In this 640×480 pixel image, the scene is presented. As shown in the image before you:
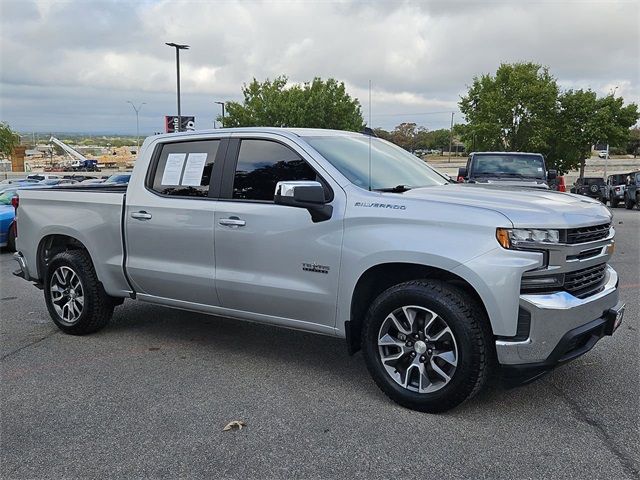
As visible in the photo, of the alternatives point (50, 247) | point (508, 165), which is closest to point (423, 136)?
point (508, 165)

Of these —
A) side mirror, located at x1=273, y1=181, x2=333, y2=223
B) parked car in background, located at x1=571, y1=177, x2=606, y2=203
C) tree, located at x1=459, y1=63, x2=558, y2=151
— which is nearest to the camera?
side mirror, located at x1=273, y1=181, x2=333, y2=223

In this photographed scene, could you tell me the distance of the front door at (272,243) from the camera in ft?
13.8

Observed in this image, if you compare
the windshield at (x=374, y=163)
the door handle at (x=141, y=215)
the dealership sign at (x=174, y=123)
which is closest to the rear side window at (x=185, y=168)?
the door handle at (x=141, y=215)

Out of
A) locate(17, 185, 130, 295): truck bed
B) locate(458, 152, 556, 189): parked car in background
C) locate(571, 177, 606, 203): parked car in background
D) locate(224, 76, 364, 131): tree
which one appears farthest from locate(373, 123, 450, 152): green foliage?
locate(17, 185, 130, 295): truck bed

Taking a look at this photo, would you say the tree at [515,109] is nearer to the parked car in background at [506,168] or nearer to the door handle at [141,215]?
the parked car in background at [506,168]

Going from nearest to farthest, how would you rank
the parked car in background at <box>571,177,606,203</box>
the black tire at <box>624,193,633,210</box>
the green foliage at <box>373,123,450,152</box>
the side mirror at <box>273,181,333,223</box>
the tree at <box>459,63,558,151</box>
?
the side mirror at <box>273,181,333,223</box> < the black tire at <box>624,193,633,210</box> < the parked car in background at <box>571,177,606,203</box> < the tree at <box>459,63,558,151</box> < the green foliage at <box>373,123,450,152</box>

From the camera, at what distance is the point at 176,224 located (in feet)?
16.2

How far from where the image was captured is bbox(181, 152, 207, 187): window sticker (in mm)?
4973

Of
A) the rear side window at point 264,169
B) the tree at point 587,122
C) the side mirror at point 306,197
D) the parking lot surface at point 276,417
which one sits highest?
the tree at point 587,122

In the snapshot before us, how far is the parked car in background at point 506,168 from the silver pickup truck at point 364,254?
898 centimetres

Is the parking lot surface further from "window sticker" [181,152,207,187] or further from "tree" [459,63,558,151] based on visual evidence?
"tree" [459,63,558,151]

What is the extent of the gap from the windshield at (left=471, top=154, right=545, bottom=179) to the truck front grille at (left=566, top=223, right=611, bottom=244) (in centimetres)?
1019

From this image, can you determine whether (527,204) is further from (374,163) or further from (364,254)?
(374,163)

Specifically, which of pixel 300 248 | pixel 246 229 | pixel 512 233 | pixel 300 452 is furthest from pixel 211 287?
pixel 512 233
